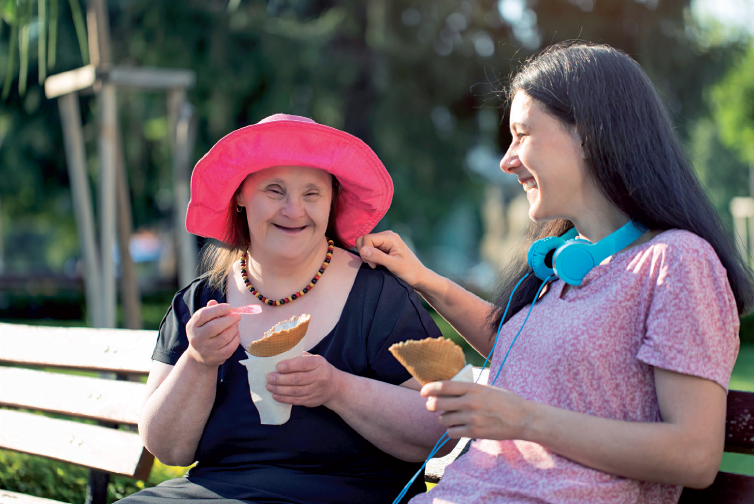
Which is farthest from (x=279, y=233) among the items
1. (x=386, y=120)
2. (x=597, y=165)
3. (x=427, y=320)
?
(x=386, y=120)

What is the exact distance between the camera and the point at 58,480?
12.9 ft

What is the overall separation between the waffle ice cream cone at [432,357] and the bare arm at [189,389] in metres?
0.55

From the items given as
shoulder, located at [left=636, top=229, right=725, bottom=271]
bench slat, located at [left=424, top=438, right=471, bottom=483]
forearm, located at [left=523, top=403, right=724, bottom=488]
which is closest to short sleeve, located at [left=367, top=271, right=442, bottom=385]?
bench slat, located at [left=424, top=438, right=471, bottom=483]

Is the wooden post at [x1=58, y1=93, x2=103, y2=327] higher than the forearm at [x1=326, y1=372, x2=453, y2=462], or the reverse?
the wooden post at [x1=58, y1=93, x2=103, y2=327]

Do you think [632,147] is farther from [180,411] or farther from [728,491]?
[180,411]

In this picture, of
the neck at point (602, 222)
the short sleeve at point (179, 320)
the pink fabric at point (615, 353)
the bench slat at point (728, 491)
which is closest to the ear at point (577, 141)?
the neck at point (602, 222)

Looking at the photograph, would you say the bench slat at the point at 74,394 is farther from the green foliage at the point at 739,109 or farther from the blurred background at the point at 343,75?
the green foliage at the point at 739,109

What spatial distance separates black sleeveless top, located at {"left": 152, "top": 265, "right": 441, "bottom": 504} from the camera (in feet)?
7.26

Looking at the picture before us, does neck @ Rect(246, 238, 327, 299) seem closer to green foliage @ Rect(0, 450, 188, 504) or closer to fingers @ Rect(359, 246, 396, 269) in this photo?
fingers @ Rect(359, 246, 396, 269)

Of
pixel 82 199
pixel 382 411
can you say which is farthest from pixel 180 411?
pixel 82 199

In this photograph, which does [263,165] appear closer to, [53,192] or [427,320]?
[427,320]

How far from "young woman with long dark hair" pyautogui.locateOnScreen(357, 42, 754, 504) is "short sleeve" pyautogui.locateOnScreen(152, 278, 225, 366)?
0.97 metres

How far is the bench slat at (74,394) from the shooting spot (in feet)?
10.0

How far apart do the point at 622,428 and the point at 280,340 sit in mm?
875
